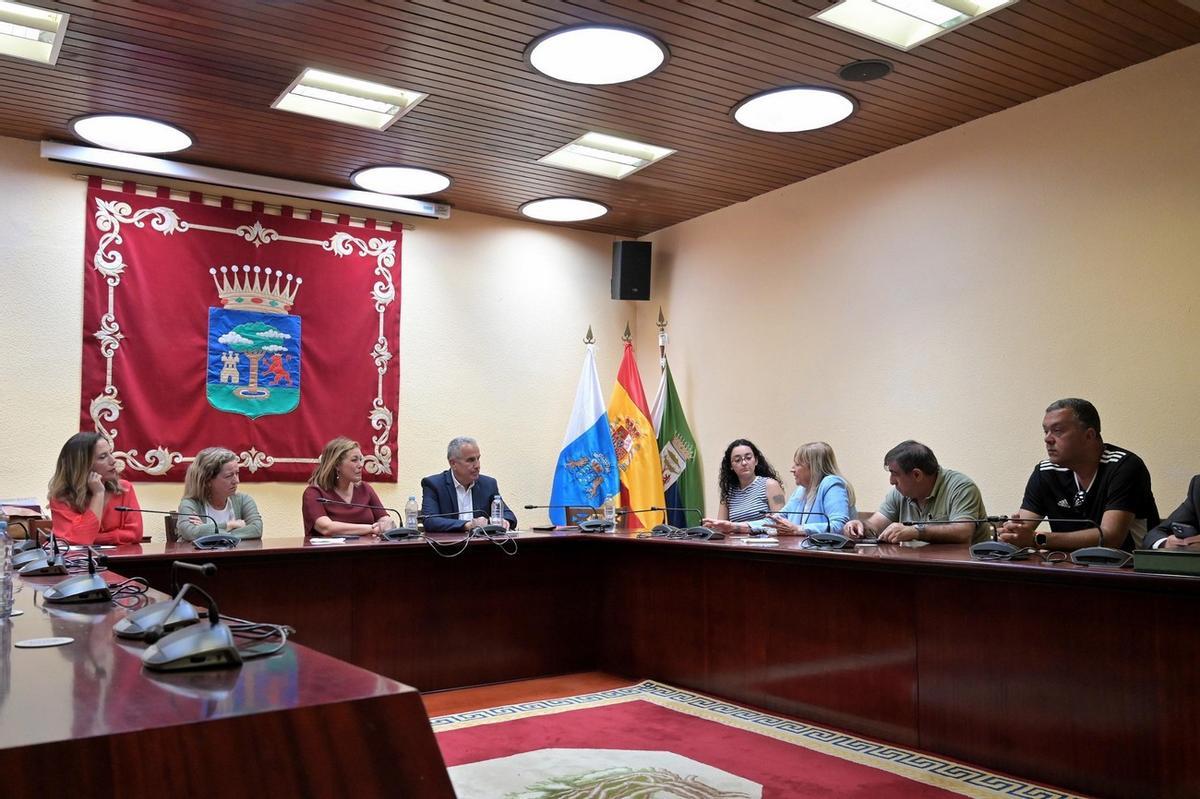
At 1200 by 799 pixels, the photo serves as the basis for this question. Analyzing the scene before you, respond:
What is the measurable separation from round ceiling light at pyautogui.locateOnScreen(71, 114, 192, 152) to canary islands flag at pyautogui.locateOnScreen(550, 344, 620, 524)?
9.73ft

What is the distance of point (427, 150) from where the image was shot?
5254 millimetres

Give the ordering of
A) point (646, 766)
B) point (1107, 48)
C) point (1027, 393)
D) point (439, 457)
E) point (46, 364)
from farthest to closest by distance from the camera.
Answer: point (439, 457)
point (46, 364)
point (1027, 393)
point (1107, 48)
point (646, 766)

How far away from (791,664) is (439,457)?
10.6 feet

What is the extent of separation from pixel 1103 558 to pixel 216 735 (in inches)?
100

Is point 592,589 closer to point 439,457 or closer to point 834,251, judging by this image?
point 439,457

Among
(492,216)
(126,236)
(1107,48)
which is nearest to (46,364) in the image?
(126,236)

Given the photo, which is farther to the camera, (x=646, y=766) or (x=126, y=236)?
(x=126, y=236)

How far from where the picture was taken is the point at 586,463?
6445mm

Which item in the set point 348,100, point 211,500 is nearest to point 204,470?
point 211,500

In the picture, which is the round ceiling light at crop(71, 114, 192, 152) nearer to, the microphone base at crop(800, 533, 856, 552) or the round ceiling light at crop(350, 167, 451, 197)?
the round ceiling light at crop(350, 167, 451, 197)

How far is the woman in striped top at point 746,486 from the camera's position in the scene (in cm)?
516

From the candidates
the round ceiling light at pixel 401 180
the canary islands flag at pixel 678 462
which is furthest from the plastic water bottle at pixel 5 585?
the canary islands flag at pixel 678 462

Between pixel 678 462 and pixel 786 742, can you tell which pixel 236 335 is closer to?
pixel 678 462

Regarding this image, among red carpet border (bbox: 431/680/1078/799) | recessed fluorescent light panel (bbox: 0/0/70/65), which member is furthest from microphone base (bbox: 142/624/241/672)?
recessed fluorescent light panel (bbox: 0/0/70/65)
